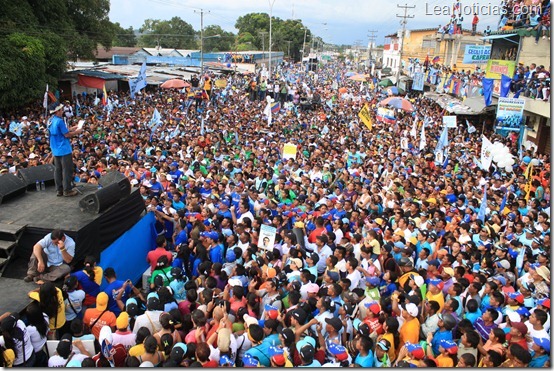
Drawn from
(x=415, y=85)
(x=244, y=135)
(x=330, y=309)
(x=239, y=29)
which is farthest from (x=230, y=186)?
(x=239, y=29)

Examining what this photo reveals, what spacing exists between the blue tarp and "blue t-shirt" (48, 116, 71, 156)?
157cm

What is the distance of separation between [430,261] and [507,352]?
2.08 metres

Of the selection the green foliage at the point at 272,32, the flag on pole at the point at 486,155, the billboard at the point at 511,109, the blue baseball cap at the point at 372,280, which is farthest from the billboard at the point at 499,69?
the green foliage at the point at 272,32

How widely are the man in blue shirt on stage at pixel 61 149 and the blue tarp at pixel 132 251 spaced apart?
1.16 metres

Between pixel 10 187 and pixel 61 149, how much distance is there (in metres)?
1.02

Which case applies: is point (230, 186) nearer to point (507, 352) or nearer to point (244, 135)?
point (507, 352)

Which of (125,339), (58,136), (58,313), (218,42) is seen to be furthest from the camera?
(218,42)

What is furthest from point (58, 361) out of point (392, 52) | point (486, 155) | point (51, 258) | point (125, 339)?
point (392, 52)

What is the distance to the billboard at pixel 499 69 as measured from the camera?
60.6ft

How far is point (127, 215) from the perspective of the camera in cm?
712

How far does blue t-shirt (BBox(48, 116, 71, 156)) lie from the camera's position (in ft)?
21.2

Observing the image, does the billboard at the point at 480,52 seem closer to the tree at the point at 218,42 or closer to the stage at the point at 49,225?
the stage at the point at 49,225

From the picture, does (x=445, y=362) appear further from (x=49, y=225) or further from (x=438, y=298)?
(x=49, y=225)

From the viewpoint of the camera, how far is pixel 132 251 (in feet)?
23.5
